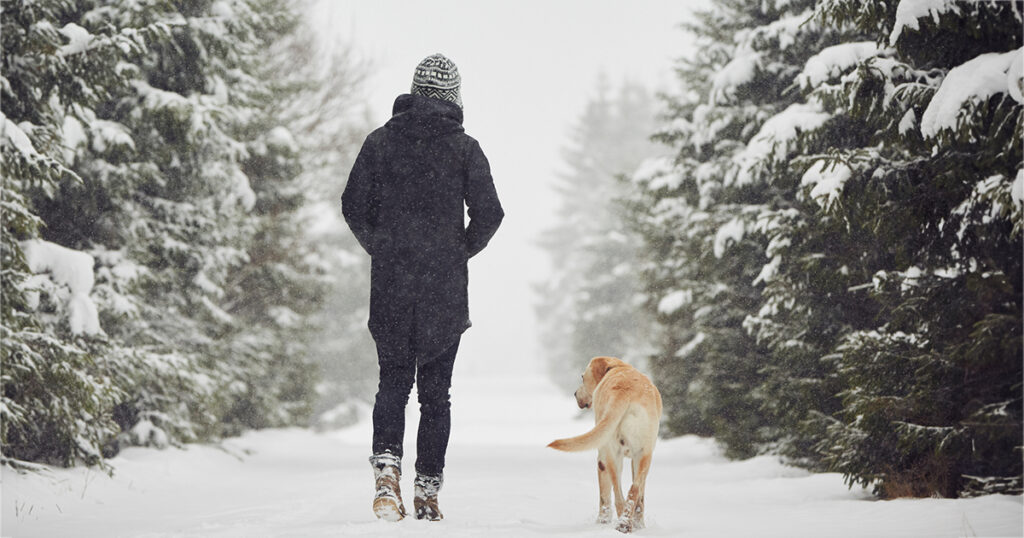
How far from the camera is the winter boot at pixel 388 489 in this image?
166 inches

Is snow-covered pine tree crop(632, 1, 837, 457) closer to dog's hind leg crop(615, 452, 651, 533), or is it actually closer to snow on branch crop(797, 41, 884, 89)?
snow on branch crop(797, 41, 884, 89)

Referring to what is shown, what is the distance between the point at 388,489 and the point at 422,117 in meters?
2.07

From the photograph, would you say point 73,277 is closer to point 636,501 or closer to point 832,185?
point 636,501

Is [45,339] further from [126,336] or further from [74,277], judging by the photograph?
[126,336]

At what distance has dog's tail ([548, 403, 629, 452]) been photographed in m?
4.12

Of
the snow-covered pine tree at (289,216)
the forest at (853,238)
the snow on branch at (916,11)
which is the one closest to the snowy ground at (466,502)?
the forest at (853,238)

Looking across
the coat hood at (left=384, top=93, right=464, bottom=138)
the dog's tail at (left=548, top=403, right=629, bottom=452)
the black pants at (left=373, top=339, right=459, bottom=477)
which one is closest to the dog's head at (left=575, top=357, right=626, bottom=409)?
the dog's tail at (left=548, top=403, right=629, bottom=452)

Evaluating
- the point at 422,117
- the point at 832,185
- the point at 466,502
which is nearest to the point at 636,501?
the point at 466,502

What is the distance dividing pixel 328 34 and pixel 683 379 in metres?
11.2

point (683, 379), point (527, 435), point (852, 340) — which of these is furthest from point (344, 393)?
point (852, 340)

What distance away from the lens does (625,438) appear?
4.51 m

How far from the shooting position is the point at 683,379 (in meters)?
13.8

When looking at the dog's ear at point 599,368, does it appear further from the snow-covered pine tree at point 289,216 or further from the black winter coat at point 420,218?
the snow-covered pine tree at point 289,216

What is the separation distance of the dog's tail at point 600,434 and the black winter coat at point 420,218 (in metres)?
0.93
